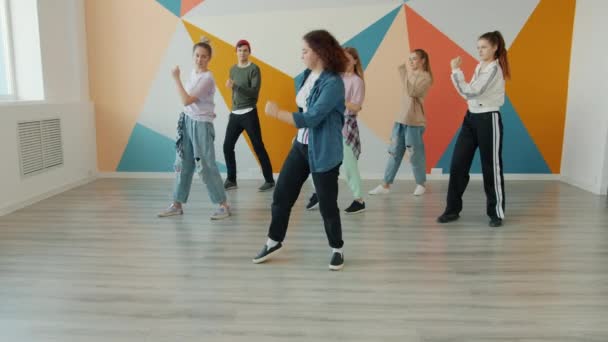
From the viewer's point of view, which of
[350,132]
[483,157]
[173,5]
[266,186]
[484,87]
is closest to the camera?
[484,87]

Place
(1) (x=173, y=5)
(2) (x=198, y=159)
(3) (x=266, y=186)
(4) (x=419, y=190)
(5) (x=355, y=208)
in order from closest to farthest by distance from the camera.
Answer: (2) (x=198, y=159), (5) (x=355, y=208), (4) (x=419, y=190), (3) (x=266, y=186), (1) (x=173, y=5)

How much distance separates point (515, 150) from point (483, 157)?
6.79 ft

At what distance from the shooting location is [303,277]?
2598 millimetres

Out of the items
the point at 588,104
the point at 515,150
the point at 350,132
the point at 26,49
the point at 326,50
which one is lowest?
the point at 515,150

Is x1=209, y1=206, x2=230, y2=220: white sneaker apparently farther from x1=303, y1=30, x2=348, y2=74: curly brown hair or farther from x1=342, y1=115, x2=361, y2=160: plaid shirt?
x1=303, y1=30, x2=348, y2=74: curly brown hair

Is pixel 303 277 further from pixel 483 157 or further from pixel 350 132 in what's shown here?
pixel 483 157

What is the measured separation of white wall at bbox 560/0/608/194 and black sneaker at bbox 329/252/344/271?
11.0 feet

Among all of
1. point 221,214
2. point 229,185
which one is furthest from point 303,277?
point 229,185

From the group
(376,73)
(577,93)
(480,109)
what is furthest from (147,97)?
(577,93)

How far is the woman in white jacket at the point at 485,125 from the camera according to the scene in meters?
3.27

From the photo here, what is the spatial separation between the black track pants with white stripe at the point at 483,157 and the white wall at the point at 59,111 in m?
3.73

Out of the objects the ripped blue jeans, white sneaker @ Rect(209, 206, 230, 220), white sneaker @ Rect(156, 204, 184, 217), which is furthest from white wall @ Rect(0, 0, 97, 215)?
white sneaker @ Rect(209, 206, 230, 220)

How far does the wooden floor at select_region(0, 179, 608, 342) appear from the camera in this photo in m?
2.04

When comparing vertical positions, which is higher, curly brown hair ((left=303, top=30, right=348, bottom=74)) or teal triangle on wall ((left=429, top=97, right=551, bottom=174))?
curly brown hair ((left=303, top=30, right=348, bottom=74))
